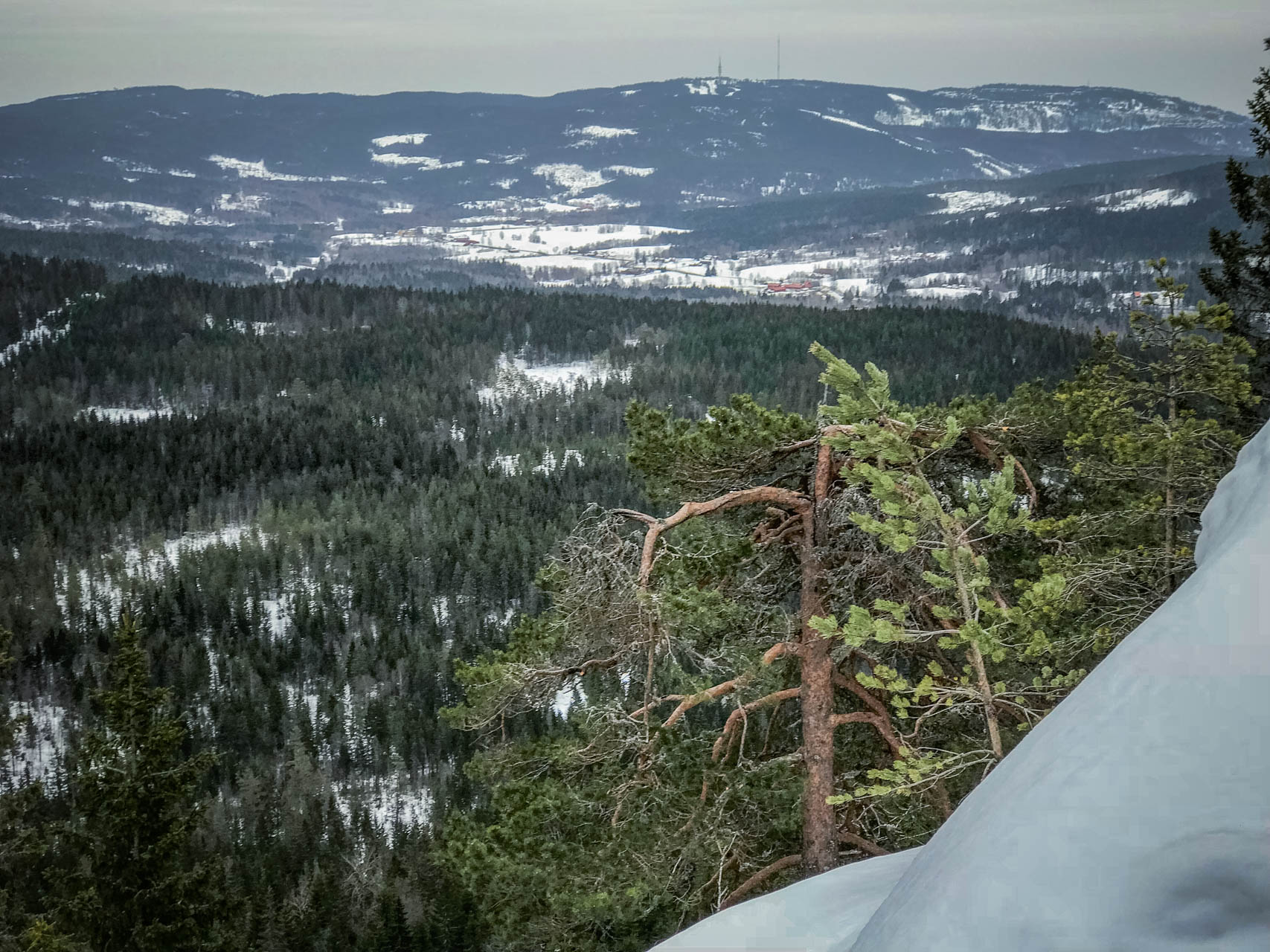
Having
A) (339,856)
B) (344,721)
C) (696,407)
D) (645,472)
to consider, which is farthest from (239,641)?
(645,472)

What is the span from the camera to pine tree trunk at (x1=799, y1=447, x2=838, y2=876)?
395 inches

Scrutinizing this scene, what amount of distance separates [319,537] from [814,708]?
404 feet

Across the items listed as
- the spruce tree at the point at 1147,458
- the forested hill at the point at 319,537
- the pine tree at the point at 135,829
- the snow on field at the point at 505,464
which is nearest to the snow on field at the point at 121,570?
the forested hill at the point at 319,537

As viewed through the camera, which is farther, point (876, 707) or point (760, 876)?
point (876, 707)

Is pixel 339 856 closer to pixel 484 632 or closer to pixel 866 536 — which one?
pixel 484 632

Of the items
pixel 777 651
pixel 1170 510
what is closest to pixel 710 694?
pixel 777 651

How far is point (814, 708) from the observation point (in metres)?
10.3

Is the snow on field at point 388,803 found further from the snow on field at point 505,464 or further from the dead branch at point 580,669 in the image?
the dead branch at point 580,669

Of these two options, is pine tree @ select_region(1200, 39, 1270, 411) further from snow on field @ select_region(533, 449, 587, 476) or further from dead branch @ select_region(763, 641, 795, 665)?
snow on field @ select_region(533, 449, 587, 476)

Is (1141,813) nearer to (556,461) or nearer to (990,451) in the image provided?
(990,451)

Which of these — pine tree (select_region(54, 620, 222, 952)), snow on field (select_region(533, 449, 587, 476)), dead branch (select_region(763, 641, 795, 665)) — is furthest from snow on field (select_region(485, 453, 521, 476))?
dead branch (select_region(763, 641, 795, 665))

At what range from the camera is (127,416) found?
186 metres

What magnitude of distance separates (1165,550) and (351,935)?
5263 cm

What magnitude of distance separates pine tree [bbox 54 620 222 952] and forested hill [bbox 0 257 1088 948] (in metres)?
24.6
